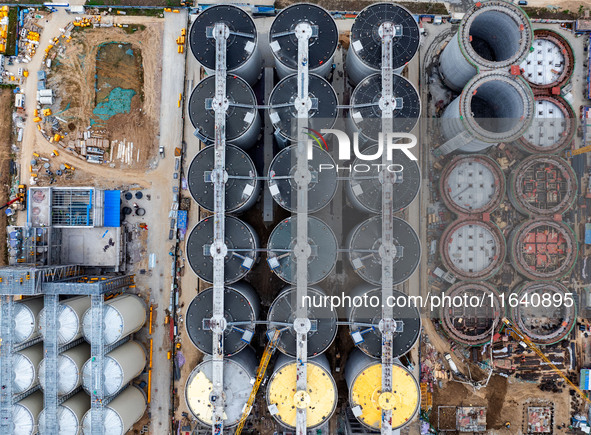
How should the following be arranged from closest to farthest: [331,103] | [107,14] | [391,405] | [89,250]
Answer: [391,405] → [331,103] → [89,250] → [107,14]

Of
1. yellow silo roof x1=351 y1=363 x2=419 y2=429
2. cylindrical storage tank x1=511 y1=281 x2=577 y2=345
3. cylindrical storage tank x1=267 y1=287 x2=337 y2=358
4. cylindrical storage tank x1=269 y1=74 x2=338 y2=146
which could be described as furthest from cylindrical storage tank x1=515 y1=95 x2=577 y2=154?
cylindrical storage tank x1=267 y1=287 x2=337 y2=358

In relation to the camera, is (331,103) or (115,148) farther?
(115,148)

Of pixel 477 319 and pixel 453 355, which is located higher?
pixel 477 319

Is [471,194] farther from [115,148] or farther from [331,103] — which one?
[115,148]

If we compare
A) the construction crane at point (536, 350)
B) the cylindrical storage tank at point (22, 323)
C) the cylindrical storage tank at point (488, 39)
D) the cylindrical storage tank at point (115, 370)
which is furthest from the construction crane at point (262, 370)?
the cylindrical storage tank at point (488, 39)

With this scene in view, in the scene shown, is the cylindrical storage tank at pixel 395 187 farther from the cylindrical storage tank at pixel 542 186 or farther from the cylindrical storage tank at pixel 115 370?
the cylindrical storage tank at pixel 115 370

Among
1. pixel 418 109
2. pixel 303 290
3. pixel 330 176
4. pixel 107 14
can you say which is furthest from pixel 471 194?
pixel 107 14
